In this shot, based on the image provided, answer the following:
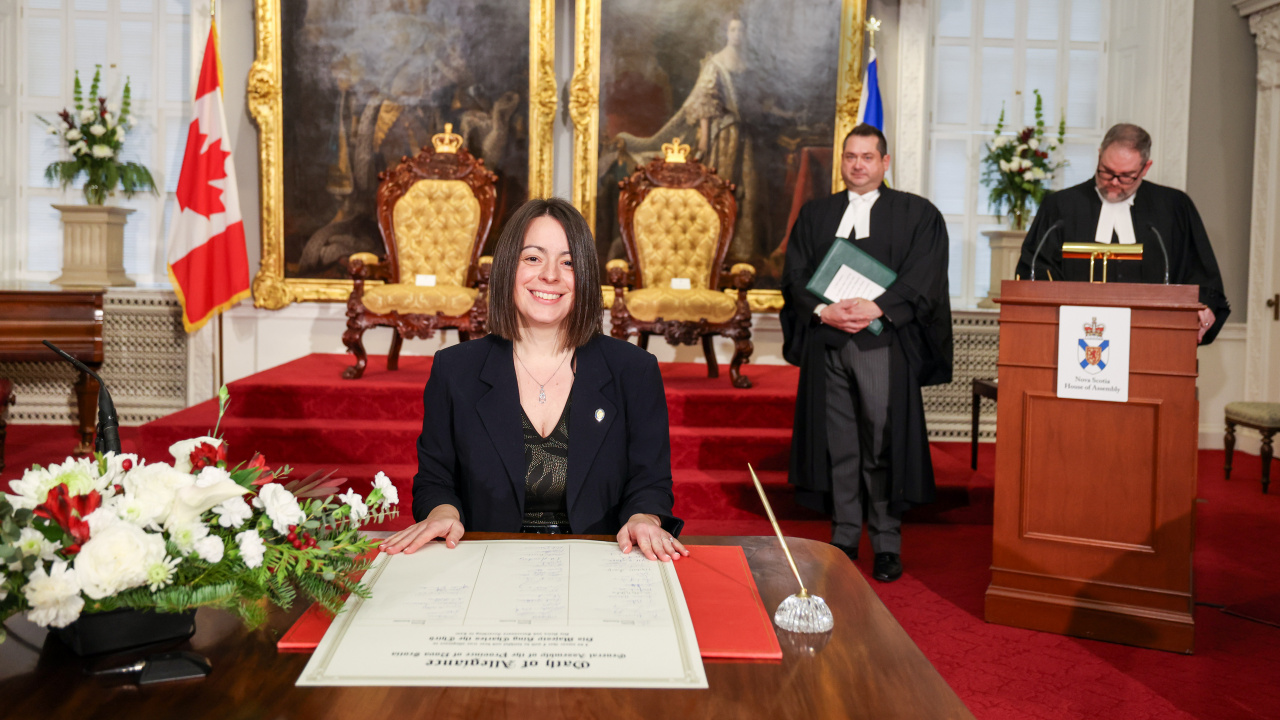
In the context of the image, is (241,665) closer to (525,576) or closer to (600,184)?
Result: (525,576)

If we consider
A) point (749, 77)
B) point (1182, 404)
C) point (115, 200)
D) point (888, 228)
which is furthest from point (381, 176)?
point (1182, 404)

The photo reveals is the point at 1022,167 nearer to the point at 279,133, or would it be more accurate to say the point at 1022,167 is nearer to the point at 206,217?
the point at 279,133

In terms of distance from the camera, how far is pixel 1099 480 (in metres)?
3.23

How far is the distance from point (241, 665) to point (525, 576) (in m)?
0.42

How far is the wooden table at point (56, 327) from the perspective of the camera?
5.87m

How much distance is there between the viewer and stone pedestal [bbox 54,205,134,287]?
6.66 meters

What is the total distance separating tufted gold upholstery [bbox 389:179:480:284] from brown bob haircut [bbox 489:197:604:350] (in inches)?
175

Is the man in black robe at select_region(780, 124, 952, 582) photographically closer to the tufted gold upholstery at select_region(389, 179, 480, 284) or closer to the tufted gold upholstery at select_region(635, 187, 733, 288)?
the tufted gold upholstery at select_region(635, 187, 733, 288)

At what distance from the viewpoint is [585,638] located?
115 centimetres

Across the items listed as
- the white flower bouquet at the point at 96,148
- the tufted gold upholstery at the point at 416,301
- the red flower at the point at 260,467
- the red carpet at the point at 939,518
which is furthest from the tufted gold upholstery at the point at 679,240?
the red flower at the point at 260,467

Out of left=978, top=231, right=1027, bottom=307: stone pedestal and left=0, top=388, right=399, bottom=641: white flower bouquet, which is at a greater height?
left=978, top=231, right=1027, bottom=307: stone pedestal

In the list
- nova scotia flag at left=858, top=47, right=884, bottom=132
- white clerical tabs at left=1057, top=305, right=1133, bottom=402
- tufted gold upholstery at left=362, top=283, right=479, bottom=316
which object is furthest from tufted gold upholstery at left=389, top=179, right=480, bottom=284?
white clerical tabs at left=1057, top=305, right=1133, bottom=402

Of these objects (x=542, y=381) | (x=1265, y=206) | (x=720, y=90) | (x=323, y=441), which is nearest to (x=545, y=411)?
(x=542, y=381)

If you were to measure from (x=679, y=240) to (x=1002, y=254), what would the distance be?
2660mm
